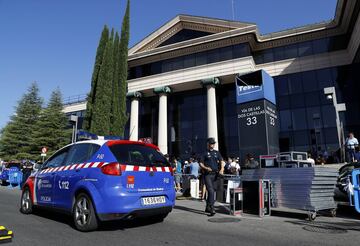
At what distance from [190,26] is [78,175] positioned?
2552 cm

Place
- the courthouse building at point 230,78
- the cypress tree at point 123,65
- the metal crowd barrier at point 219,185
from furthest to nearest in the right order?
the cypress tree at point 123,65, the courthouse building at point 230,78, the metal crowd barrier at point 219,185

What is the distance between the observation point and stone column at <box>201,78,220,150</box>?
2548 centimetres

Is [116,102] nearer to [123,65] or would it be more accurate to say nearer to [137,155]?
[123,65]

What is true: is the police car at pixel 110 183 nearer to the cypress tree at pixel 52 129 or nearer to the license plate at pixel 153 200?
the license plate at pixel 153 200

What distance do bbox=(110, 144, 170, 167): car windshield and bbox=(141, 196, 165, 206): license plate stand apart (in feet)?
2.04

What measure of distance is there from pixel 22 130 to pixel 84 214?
36707 mm

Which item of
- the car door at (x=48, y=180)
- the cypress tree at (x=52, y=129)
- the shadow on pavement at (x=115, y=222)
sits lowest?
the shadow on pavement at (x=115, y=222)

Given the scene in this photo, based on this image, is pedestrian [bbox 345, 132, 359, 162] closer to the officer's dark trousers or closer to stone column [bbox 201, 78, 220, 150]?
the officer's dark trousers

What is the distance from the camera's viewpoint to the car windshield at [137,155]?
5.29m

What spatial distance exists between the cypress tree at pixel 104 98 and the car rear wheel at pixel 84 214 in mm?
17228

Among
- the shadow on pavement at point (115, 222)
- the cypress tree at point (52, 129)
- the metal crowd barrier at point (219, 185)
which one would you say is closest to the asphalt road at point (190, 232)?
the shadow on pavement at point (115, 222)

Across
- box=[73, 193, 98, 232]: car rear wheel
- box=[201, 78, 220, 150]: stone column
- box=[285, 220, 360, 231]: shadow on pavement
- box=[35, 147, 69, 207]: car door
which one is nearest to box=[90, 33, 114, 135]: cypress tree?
box=[201, 78, 220, 150]: stone column

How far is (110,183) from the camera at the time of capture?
500 cm

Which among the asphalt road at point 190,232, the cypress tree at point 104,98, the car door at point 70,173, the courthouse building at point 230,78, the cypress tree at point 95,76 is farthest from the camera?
the cypress tree at point 95,76
